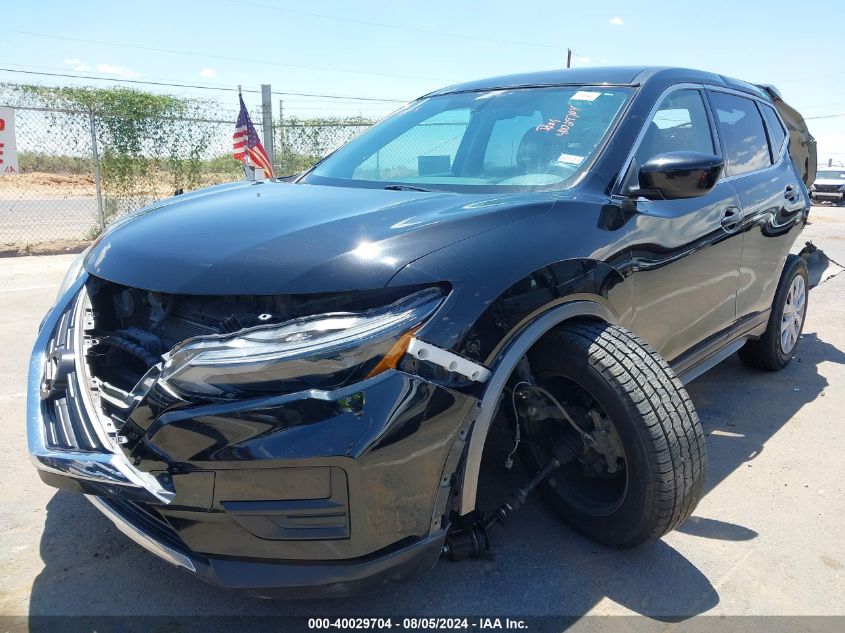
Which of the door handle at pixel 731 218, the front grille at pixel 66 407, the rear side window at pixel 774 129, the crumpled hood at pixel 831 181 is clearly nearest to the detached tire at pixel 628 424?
the door handle at pixel 731 218

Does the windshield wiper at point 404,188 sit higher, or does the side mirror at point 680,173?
the side mirror at point 680,173

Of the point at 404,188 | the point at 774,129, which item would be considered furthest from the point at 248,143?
the point at 404,188

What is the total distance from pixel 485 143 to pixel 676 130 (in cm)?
90

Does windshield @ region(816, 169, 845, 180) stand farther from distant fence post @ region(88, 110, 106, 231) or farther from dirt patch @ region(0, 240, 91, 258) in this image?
dirt patch @ region(0, 240, 91, 258)

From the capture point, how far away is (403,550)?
196 cm

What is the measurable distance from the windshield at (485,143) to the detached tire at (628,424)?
0.70m

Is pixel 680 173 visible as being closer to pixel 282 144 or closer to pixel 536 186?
pixel 536 186

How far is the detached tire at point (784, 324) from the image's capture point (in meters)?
4.45

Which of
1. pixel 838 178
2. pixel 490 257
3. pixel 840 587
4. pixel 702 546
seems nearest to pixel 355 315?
pixel 490 257

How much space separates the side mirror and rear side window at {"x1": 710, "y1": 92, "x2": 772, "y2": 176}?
1058 mm

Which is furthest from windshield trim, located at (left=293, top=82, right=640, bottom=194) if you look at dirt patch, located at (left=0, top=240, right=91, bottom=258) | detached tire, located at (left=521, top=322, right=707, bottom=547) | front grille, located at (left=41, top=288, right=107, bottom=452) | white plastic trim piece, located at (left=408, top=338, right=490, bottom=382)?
dirt patch, located at (left=0, top=240, right=91, bottom=258)

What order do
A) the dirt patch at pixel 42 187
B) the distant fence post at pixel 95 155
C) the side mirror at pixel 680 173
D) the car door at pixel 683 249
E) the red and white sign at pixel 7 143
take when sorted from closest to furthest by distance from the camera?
Result: 1. the side mirror at pixel 680 173
2. the car door at pixel 683 249
3. the red and white sign at pixel 7 143
4. the distant fence post at pixel 95 155
5. the dirt patch at pixel 42 187

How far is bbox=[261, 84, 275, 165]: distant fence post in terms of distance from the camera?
1240cm

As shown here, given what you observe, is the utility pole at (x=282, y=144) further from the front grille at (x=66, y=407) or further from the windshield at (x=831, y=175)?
the windshield at (x=831, y=175)
